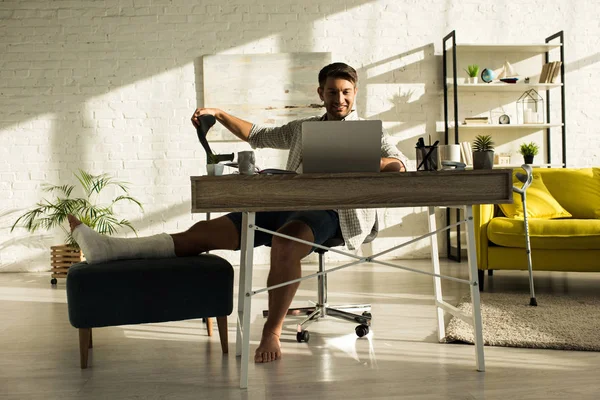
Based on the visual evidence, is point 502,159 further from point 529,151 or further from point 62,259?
point 62,259

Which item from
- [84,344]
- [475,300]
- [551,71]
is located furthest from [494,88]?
[84,344]

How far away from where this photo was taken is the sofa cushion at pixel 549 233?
3.80 metres

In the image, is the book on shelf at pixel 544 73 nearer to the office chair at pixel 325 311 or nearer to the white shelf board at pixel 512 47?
the white shelf board at pixel 512 47

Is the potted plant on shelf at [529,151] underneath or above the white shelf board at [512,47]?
underneath

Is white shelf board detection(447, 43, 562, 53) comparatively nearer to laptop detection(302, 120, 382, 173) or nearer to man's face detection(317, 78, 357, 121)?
man's face detection(317, 78, 357, 121)

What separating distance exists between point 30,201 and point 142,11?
6.09 feet

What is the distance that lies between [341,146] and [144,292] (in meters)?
0.94

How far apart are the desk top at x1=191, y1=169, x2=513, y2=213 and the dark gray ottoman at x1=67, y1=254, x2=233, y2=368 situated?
51 centimetres

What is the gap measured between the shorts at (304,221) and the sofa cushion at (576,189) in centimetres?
222

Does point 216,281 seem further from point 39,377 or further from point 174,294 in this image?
point 39,377

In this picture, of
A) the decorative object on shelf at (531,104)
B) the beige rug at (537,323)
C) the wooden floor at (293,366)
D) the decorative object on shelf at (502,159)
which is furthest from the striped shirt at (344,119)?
the decorative object on shelf at (531,104)

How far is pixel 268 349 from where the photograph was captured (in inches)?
99.2

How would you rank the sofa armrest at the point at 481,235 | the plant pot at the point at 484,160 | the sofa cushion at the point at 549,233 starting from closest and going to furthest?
the plant pot at the point at 484,160 < the sofa cushion at the point at 549,233 < the sofa armrest at the point at 481,235

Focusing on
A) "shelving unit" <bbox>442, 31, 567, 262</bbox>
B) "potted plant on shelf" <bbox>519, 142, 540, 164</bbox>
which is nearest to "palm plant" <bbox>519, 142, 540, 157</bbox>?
"potted plant on shelf" <bbox>519, 142, 540, 164</bbox>
